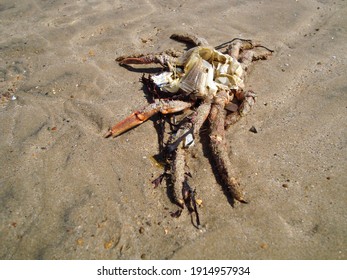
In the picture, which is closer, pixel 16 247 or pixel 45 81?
pixel 16 247

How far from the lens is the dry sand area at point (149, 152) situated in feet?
8.11

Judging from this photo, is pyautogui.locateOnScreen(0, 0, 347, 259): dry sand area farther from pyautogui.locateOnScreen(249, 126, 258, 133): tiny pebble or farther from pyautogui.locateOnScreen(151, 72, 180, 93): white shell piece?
pyautogui.locateOnScreen(151, 72, 180, 93): white shell piece

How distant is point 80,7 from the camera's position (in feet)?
19.2

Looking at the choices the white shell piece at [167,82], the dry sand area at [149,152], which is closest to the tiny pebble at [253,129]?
the dry sand area at [149,152]

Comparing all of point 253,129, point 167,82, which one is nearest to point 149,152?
point 167,82

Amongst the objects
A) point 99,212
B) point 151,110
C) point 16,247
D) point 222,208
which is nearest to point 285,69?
point 151,110

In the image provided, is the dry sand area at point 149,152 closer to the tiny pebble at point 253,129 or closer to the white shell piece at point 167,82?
the tiny pebble at point 253,129

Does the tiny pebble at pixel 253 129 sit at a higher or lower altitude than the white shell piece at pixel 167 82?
lower

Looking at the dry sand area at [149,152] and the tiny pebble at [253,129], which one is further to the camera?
the tiny pebble at [253,129]

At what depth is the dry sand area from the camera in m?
2.47
